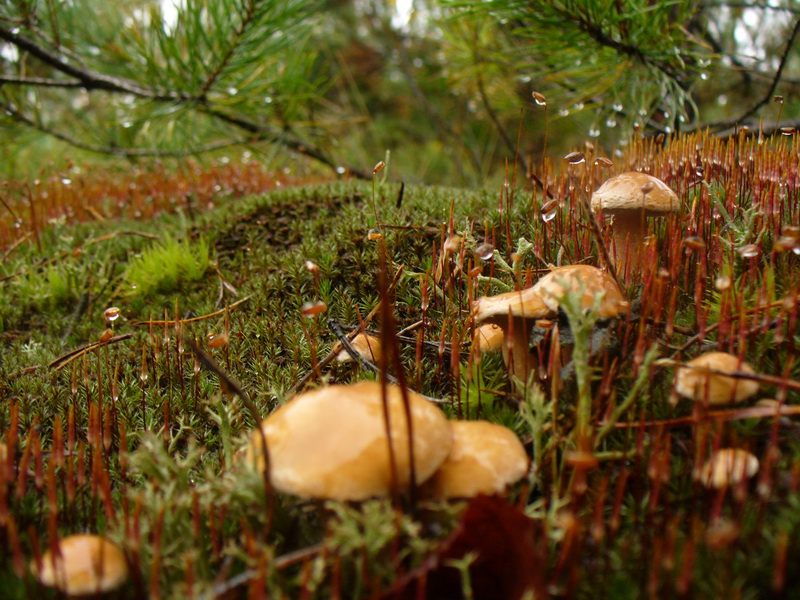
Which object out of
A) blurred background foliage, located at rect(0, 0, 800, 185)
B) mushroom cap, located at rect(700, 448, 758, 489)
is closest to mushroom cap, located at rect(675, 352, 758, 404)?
mushroom cap, located at rect(700, 448, 758, 489)

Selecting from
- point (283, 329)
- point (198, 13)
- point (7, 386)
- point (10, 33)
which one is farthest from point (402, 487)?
point (10, 33)

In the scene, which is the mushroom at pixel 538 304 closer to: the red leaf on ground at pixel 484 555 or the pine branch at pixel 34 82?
the red leaf on ground at pixel 484 555

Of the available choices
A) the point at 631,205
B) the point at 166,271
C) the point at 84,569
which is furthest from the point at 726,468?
the point at 166,271

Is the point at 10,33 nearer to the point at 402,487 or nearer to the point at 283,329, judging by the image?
the point at 283,329

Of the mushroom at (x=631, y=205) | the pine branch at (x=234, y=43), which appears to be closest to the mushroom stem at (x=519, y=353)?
the mushroom at (x=631, y=205)

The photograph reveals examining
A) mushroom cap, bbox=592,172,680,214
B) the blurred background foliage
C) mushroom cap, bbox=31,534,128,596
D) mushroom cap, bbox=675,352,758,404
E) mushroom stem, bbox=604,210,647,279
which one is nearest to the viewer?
mushroom cap, bbox=31,534,128,596

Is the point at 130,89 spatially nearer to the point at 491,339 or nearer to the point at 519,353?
the point at 491,339

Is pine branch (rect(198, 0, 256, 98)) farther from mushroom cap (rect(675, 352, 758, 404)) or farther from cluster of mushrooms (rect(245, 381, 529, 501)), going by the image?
mushroom cap (rect(675, 352, 758, 404))
